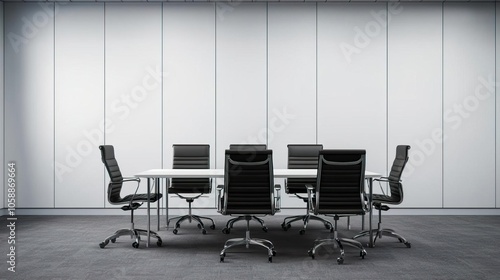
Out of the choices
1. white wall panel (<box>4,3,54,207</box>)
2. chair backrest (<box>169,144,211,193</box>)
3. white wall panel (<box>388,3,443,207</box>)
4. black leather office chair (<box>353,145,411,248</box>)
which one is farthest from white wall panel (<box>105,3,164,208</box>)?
white wall panel (<box>388,3,443,207</box>)

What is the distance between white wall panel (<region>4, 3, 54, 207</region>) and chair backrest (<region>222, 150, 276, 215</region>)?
4.30 meters

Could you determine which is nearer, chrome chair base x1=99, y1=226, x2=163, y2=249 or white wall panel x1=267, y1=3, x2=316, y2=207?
chrome chair base x1=99, y1=226, x2=163, y2=249

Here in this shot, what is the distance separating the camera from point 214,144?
741 cm

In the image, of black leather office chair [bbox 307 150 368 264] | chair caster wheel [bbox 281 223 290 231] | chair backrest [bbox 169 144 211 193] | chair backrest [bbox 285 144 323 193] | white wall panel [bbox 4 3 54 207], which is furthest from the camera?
white wall panel [bbox 4 3 54 207]

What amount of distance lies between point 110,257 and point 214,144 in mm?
3275

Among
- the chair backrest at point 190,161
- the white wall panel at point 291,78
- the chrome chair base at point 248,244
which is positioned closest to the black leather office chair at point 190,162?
the chair backrest at point 190,161

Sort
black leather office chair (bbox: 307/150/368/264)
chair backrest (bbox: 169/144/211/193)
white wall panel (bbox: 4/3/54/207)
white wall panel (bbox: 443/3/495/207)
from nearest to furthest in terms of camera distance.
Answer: black leather office chair (bbox: 307/150/368/264), chair backrest (bbox: 169/144/211/193), white wall panel (bbox: 4/3/54/207), white wall panel (bbox: 443/3/495/207)

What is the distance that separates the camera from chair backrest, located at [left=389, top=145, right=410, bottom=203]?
491 centimetres

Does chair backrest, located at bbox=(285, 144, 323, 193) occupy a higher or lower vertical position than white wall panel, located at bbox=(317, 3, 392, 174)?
lower

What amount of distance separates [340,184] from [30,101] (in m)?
5.52

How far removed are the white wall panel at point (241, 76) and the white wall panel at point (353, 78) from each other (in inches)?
38.8

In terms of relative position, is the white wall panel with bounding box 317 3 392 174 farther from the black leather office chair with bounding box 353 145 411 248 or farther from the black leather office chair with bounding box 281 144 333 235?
the black leather office chair with bounding box 353 145 411 248

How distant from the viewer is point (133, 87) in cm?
740

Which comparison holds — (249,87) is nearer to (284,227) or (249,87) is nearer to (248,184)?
(284,227)
